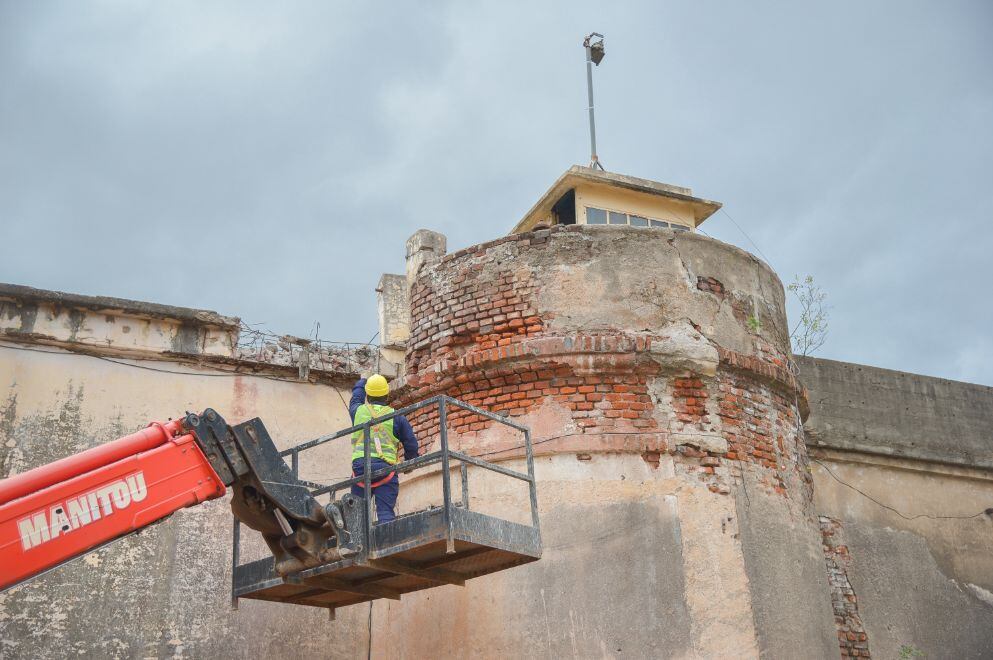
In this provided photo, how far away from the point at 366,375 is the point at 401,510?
1844mm

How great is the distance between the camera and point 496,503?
9.05 meters

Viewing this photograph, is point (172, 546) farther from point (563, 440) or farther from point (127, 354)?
point (563, 440)

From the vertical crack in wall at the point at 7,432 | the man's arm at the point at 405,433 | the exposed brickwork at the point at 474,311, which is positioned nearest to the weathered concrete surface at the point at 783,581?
the exposed brickwork at the point at 474,311

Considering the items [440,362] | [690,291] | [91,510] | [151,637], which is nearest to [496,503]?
[440,362]

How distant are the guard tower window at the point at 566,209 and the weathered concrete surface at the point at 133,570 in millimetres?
6164

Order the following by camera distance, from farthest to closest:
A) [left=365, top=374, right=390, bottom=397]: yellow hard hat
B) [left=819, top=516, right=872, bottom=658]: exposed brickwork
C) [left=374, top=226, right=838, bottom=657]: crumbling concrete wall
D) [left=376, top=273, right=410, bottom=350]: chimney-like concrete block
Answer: [left=376, top=273, right=410, bottom=350]: chimney-like concrete block → [left=819, top=516, right=872, bottom=658]: exposed brickwork → [left=374, top=226, right=838, bottom=657]: crumbling concrete wall → [left=365, top=374, right=390, bottom=397]: yellow hard hat

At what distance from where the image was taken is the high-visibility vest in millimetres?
7617

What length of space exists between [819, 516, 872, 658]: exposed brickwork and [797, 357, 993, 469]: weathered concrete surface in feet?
3.54

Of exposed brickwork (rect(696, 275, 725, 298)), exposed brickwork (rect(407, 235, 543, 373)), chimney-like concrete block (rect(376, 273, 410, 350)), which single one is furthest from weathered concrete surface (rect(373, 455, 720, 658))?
chimney-like concrete block (rect(376, 273, 410, 350))

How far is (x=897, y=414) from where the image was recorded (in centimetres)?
1344

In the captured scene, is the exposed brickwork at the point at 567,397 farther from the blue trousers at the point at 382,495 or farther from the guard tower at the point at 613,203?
the guard tower at the point at 613,203

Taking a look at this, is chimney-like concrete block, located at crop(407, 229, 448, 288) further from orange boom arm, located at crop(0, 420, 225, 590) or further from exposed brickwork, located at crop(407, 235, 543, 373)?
orange boom arm, located at crop(0, 420, 225, 590)

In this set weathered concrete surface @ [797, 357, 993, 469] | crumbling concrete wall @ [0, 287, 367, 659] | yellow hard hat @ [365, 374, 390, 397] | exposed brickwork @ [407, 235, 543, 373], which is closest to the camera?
yellow hard hat @ [365, 374, 390, 397]

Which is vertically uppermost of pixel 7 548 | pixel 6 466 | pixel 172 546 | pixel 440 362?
pixel 440 362
